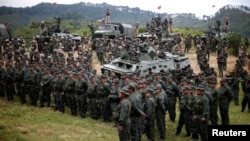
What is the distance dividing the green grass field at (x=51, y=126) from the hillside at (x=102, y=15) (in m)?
77.3

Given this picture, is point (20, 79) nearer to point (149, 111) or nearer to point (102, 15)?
point (149, 111)

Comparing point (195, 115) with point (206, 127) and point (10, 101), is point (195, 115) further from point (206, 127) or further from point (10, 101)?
point (10, 101)

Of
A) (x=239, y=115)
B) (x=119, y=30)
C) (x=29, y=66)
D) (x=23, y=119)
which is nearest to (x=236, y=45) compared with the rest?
(x=119, y=30)

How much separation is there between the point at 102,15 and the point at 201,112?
14629 centimetres

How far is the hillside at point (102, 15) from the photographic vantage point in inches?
4087

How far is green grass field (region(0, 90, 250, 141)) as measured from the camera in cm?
1266

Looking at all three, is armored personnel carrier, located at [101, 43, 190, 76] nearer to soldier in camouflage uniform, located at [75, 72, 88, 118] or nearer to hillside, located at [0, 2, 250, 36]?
soldier in camouflage uniform, located at [75, 72, 88, 118]

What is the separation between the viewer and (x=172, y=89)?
16.5m

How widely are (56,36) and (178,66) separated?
548 inches

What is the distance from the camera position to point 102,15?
156875mm

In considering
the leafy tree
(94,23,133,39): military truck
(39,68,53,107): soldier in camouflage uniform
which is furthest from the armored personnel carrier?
the leafy tree

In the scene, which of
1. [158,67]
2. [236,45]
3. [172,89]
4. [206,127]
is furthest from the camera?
[236,45]

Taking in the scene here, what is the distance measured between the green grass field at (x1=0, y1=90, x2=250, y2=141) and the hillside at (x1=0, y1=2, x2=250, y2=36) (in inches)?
3042

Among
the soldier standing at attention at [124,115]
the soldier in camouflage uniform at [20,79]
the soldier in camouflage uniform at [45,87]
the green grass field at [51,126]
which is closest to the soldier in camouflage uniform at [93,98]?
the green grass field at [51,126]
